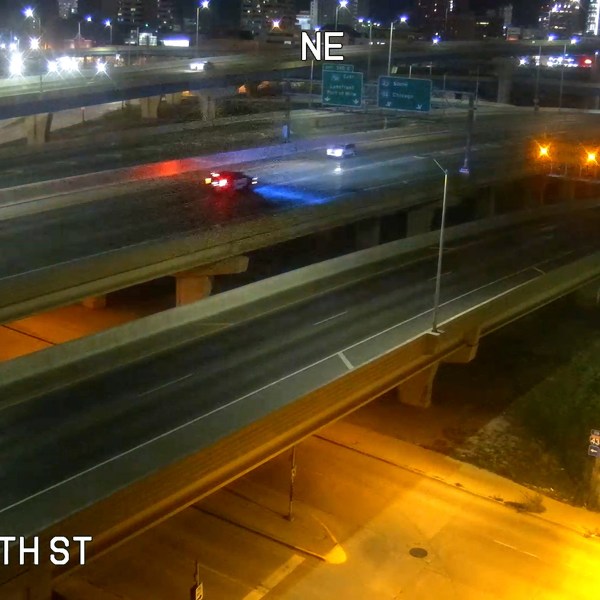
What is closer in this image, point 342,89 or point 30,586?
point 30,586

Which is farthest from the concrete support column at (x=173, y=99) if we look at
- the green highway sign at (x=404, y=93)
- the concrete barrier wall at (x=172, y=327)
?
the concrete barrier wall at (x=172, y=327)

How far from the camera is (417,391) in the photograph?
27234mm

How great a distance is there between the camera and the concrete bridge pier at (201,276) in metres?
26.6

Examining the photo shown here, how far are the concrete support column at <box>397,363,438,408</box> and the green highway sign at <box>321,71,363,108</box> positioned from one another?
14.4 meters

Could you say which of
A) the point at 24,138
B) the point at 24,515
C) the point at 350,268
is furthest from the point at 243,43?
the point at 24,515

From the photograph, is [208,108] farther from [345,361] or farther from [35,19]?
[345,361]

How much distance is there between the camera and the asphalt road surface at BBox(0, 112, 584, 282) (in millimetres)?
24609

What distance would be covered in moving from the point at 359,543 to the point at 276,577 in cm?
227

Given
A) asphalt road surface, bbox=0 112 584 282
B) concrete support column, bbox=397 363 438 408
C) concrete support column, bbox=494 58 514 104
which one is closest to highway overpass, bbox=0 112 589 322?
asphalt road surface, bbox=0 112 584 282

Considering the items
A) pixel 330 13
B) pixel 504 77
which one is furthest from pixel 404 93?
pixel 330 13

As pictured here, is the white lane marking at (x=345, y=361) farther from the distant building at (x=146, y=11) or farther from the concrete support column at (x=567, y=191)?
the distant building at (x=146, y=11)

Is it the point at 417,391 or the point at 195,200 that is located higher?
the point at 195,200

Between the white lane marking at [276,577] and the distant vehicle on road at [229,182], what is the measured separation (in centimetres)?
1748

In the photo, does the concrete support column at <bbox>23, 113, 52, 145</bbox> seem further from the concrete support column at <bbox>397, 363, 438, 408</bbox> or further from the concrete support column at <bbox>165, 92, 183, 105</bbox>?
the concrete support column at <bbox>397, 363, 438, 408</bbox>
